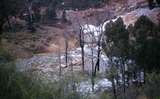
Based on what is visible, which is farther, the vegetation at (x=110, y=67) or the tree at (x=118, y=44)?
the tree at (x=118, y=44)

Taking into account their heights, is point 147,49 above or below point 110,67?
above

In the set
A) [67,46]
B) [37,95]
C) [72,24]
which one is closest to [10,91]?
[37,95]

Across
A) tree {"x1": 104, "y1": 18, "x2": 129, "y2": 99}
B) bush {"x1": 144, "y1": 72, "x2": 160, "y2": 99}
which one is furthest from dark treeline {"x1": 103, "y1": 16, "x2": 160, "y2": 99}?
bush {"x1": 144, "y1": 72, "x2": 160, "y2": 99}

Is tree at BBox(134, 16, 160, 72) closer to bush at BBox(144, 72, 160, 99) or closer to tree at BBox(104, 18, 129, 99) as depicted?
tree at BBox(104, 18, 129, 99)

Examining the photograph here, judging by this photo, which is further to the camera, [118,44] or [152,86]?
[118,44]

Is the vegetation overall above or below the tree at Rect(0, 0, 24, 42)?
below

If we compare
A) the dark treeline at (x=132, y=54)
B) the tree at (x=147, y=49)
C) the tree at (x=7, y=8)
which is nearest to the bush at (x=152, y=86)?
the dark treeline at (x=132, y=54)

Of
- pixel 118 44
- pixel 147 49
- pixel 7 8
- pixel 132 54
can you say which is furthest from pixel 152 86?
pixel 7 8

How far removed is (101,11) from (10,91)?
44.7m

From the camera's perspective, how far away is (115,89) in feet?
99.2

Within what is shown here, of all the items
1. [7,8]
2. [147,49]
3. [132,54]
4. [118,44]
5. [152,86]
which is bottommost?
[152,86]

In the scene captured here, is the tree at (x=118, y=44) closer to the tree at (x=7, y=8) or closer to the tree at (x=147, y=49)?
the tree at (x=147, y=49)

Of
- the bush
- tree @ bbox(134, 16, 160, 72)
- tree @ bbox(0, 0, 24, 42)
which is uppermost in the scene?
tree @ bbox(0, 0, 24, 42)

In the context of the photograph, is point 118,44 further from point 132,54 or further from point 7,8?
point 7,8
